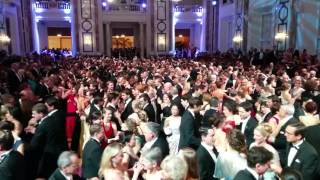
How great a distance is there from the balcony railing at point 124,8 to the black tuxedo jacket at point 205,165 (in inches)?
1099

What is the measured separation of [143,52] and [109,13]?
14.7ft

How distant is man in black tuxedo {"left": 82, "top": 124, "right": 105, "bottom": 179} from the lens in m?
4.41

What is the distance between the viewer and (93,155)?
4.46m

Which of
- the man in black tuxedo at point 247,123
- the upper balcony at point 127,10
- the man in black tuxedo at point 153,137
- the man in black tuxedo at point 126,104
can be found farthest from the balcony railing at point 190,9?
the man in black tuxedo at point 153,137

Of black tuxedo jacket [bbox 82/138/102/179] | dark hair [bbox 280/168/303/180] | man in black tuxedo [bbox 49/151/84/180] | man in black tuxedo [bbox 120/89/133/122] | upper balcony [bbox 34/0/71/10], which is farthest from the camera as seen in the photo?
upper balcony [bbox 34/0/71/10]

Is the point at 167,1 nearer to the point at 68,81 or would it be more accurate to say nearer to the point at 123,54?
the point at 123,54

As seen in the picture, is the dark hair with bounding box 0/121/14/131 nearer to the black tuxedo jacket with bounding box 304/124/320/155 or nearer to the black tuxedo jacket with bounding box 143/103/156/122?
the black tuxedo jacket with bounding box 143/103/156/122

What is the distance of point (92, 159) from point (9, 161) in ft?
3.14

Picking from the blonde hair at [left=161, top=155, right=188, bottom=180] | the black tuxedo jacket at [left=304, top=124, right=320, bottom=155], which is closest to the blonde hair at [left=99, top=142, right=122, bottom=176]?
the blonde hair at [left=161, top=155, right=188, bottom=180]

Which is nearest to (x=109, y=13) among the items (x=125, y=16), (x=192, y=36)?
(x=125, y=16)

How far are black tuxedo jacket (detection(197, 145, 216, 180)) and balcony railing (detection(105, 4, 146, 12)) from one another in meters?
27.9

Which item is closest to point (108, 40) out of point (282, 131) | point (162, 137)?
point (162, 137)

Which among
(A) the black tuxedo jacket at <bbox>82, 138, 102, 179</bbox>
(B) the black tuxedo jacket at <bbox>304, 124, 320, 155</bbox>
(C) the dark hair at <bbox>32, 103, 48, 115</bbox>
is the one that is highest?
(C) the dark hair at <bbox>32, 103, 48, 115</bbox>

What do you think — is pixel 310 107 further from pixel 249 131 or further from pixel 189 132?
pixel 189 132
